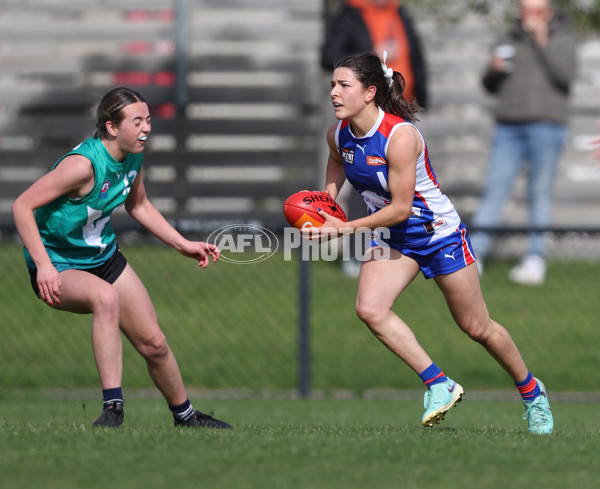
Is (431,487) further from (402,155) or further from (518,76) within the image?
(518,76)

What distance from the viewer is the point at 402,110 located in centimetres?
622

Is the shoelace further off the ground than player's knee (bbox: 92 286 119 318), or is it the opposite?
player's knee (bbox: 92 286 119 318)

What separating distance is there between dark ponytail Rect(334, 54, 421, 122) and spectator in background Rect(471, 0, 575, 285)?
5.71 meters

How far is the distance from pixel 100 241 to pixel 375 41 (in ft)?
21.0

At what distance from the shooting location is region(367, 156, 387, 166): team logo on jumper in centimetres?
590

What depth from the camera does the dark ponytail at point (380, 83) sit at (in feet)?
19.7

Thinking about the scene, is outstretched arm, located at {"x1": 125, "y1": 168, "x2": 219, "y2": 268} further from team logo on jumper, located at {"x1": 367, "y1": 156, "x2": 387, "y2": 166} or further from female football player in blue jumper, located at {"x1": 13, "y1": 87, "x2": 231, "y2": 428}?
team logo on jumper, located at {"x1": 367, "y1": 156, "x2": 387, "y2": 166}

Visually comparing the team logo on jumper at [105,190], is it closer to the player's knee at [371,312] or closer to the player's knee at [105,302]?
the player's knee at [105,302]

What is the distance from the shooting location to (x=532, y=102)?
1191 cm

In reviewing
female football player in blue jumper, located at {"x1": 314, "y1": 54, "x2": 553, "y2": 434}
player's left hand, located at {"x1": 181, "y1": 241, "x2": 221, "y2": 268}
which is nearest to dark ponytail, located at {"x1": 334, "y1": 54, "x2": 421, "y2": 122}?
female football player in blue jumper, located at {"x1": 314, "y1": 54, "x2": 553, "y2": 434}

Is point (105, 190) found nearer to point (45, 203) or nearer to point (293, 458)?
point (45, 203)

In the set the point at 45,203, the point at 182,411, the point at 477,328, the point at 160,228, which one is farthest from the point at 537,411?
the point at 45,203

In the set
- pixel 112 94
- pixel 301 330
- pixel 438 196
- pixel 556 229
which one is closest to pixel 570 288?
pixel 556 229

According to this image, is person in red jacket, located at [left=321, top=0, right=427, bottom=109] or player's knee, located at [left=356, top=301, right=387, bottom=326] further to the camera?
person in red jacket, located at [left=321, top=0, right=427, bottom=109]
